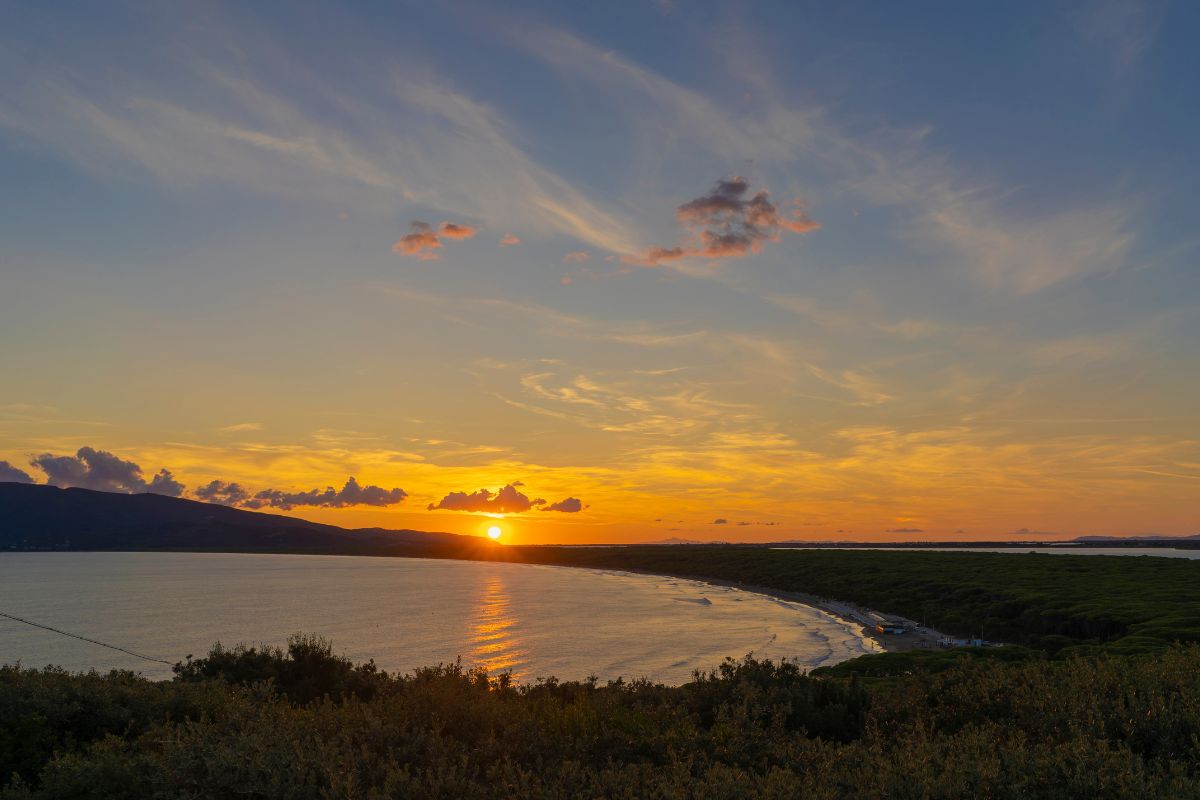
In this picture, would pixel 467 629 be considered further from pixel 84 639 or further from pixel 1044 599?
pixel 1044 599

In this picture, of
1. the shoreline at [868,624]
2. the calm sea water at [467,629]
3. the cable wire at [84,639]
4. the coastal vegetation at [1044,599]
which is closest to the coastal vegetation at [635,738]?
the coastal vegetation at [1044,599]

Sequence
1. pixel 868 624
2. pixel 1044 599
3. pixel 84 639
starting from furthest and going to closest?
pixel 868 624
pixel 84 639
pixel 1044 599

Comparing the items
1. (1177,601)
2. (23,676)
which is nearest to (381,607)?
(1177,601)

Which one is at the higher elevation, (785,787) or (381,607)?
(785,787)

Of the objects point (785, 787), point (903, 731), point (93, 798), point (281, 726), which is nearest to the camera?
point (785, 787)

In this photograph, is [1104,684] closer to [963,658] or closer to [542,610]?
[963,658]

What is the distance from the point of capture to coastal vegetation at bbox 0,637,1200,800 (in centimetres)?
1060

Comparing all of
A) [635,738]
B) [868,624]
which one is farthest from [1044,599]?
[635,738]

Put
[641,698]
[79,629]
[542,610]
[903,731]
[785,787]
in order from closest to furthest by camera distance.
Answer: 1. [785,787]
2. [903,731]
3. [641,698]
4. [79,629]
5. [542,610]

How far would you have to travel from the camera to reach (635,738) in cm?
1489

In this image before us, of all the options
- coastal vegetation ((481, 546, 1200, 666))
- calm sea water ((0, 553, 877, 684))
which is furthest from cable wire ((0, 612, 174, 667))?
coastal vegetation ((481, 546, 1200, 666))

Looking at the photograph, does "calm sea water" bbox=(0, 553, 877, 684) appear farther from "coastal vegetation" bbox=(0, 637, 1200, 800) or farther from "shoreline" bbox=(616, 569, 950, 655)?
"coastal vegetation" bbox=(0, 637, 1200, 800)

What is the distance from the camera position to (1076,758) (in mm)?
10773

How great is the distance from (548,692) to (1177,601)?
346 ft
